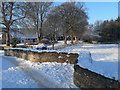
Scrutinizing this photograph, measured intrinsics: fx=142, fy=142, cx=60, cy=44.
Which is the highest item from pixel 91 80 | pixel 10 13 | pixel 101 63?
pixel 10 13

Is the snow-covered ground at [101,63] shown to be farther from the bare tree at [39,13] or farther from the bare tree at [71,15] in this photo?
the bare tree at [71,15]

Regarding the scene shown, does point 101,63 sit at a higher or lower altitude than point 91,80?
lower

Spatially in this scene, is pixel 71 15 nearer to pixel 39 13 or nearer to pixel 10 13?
pixel 39 13

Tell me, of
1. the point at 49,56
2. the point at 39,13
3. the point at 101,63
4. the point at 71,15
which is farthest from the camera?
the point at 71,15

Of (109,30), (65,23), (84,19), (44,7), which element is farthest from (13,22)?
(109,30)

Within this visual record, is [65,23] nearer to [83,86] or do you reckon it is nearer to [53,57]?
[53,57]

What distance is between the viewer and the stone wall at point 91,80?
4.29 metres

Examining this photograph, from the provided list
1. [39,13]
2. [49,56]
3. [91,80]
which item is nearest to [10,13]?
[39,13]

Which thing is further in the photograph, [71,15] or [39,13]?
[71,15]

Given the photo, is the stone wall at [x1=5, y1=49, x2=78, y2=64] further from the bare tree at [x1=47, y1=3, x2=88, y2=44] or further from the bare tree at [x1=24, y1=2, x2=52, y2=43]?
the bare tree at [x1=47, y1=3, x2=88, y2=44]

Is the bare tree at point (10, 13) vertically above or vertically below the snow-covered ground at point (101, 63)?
above

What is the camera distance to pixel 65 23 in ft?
116

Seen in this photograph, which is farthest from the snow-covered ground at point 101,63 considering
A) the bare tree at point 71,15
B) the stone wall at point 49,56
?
the bare tree at point 71,15

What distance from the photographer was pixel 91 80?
511cm
